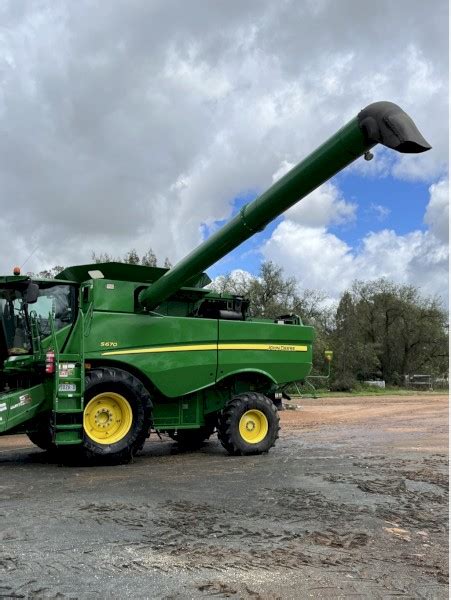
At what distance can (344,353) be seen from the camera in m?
41.0

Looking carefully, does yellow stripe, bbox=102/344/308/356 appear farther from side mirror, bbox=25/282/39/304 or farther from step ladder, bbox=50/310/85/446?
side mirror, bbox=25/282/39/304

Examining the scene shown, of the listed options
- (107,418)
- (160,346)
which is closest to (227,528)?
(107,418)

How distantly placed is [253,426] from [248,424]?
102 millimetres

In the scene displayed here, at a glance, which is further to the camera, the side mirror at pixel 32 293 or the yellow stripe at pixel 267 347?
the yellow stripe at pixel 267 347

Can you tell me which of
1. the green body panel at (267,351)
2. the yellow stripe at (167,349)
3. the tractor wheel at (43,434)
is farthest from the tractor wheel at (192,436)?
the tractor wheel at (43,434)

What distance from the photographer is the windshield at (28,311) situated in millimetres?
9078

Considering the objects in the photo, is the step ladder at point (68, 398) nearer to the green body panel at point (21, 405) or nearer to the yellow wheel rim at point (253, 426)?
the green body panel at point (21, 405)

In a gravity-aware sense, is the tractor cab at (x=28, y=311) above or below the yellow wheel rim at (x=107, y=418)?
above

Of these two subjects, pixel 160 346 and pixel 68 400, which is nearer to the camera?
pixel 68 400

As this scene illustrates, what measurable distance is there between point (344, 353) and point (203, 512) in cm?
3620

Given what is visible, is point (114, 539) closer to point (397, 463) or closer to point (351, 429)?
point (397, 463)

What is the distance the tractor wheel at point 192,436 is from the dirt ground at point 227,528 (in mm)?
1438

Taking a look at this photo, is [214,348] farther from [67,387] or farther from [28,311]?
[28,311]

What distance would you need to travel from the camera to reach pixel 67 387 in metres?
8.23
